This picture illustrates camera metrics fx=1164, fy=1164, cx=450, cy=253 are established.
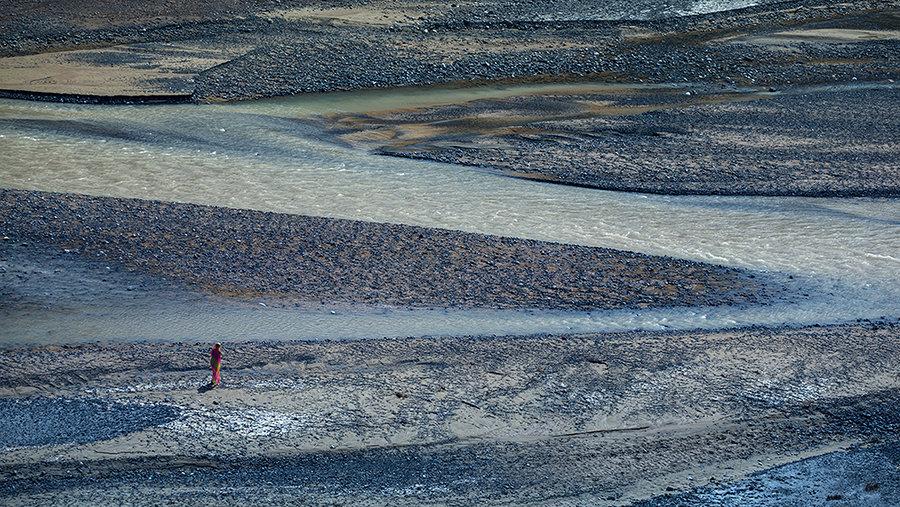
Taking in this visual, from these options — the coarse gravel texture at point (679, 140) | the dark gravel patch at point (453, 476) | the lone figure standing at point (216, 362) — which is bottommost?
the dark gravel patch at point (453, 476)

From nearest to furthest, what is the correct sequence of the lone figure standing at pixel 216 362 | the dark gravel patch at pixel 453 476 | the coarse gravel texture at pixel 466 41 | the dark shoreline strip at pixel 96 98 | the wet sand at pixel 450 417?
the dark gravel patch at pixel 453 476 < the wet sand at pixel 450 417 < the lone figure standing at pixel 216 362 < the dark shoreline strip at pixel 96 98 < the coarse gravel texture at pixel 466 41

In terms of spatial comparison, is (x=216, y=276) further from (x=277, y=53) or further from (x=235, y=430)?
(x=277, y=53)

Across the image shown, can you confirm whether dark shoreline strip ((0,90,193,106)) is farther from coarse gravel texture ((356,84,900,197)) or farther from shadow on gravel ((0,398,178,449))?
shadow on gravel ((0,398,178,449))

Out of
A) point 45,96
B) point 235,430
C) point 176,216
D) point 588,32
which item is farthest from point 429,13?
point 235,430

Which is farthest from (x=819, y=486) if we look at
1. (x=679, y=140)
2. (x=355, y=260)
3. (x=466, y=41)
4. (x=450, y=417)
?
(x=466, y=41)

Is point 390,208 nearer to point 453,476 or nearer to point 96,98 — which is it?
point 96,98

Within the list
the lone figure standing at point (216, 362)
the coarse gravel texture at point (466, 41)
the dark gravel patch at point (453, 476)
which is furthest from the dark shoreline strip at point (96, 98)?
the dark gravel patch at point (453, 476)

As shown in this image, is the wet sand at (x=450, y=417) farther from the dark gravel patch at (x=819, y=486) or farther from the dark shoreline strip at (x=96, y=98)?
the dark shoreline strip at (x=96, y=98)

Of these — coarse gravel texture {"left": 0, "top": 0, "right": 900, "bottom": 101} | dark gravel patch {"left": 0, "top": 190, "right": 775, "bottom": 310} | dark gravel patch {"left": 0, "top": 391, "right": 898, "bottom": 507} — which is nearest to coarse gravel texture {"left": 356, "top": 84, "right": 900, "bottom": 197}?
coarse gravel texture {"left": 0, "top": 0, "right": 900, "bottom": 101}
